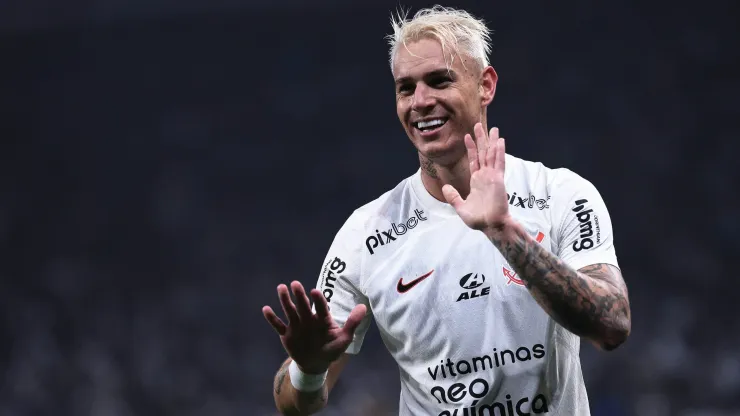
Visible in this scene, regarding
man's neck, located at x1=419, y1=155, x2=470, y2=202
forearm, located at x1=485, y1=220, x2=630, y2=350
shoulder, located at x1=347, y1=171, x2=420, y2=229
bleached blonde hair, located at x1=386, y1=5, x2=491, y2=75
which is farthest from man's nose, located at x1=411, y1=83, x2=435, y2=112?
forearm, located at x1=485, y1=220, x2=630, y2=350

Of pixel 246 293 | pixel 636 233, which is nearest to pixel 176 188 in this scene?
pixel 246 293

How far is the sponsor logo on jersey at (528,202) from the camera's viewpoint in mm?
3291

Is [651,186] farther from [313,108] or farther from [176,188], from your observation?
[176,188]

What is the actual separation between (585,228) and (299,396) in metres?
1.18

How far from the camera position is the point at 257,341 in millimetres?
11906

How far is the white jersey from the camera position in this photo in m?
3.15

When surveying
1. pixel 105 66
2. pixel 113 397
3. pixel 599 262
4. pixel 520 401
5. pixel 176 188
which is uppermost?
pixel 105 66

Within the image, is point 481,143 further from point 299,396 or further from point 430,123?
point 299,396

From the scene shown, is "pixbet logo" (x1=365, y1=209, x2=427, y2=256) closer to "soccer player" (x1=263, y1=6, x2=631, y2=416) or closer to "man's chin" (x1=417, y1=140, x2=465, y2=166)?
"soccer player" (x1=263, y1=6, x2=631, y2=416)

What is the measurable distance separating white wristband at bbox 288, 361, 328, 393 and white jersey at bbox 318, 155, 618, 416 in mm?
234

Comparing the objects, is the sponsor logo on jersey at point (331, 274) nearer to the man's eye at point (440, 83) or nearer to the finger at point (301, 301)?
the finger at point (301, 301)

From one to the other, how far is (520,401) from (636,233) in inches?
344

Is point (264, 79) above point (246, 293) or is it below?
above

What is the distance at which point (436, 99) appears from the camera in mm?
3307
